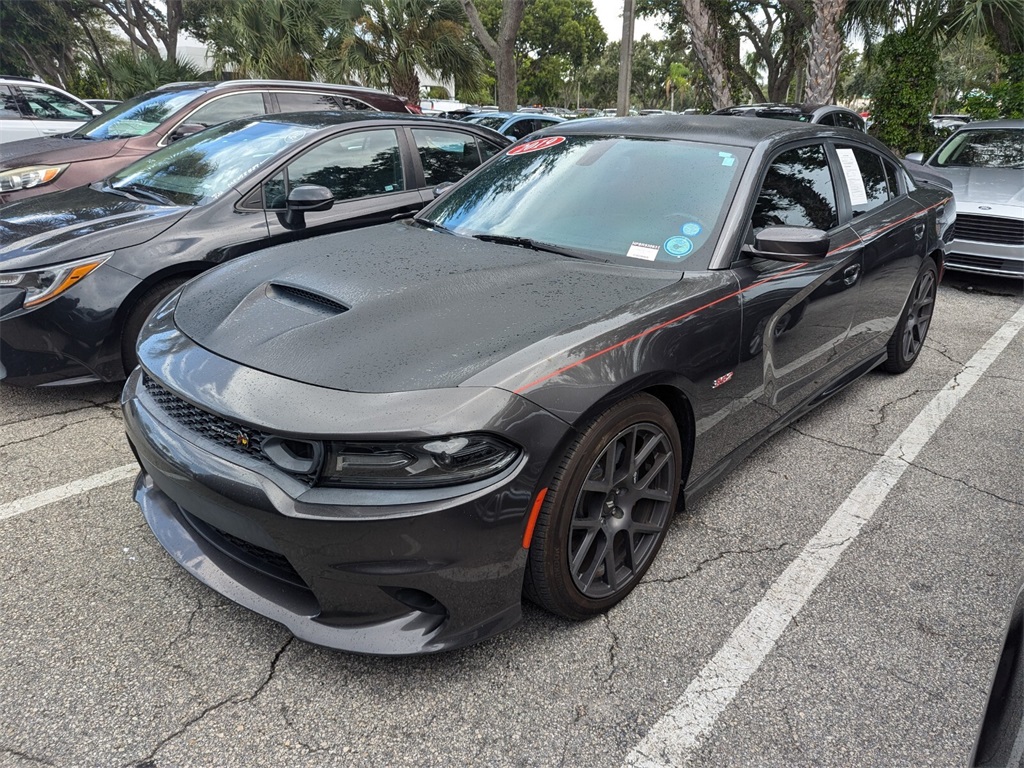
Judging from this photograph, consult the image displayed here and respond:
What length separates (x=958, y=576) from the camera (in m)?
2.65

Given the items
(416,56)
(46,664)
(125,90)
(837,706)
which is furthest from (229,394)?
(125,90)

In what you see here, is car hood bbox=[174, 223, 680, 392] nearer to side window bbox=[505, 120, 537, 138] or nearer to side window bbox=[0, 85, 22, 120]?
side window bbox=[0, 85, 22, 120]

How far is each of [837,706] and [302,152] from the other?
389 centimetres

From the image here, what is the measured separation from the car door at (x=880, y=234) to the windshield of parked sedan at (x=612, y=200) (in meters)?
1.02

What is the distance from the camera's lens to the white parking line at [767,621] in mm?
1938

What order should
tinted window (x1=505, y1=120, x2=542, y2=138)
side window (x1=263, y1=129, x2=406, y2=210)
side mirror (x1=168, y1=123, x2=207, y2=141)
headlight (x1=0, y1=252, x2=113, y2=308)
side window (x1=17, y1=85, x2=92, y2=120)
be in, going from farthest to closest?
tinted window (x1=505, y1=120, x2=542, y2=138) → side window (x1=17, y1=85, x2=92, y2=120) → side mirror (x1=168, y1=123, x2=207, y2=141) → side window (x1=263, y1=129, x2=406, y2=210) → headlight (x1=0, y1=252, x2=113, y2=308)

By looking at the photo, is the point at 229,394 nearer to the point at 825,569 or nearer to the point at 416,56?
the point at 825,569

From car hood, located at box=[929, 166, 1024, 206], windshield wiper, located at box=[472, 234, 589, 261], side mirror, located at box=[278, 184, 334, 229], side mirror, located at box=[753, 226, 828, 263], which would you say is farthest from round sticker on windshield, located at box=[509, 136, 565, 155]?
car hood, located at box=[929, 166, 1024, 206]

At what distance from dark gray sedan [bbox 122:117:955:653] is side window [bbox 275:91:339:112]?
4.09 meters

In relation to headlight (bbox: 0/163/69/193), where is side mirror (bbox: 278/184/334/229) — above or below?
above

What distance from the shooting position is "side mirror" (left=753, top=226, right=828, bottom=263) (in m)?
2.57

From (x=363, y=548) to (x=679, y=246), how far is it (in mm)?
1611

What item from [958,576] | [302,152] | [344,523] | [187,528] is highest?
[302,152]

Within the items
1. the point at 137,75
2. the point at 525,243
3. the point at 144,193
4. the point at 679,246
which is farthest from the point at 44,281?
the point at 137,75
